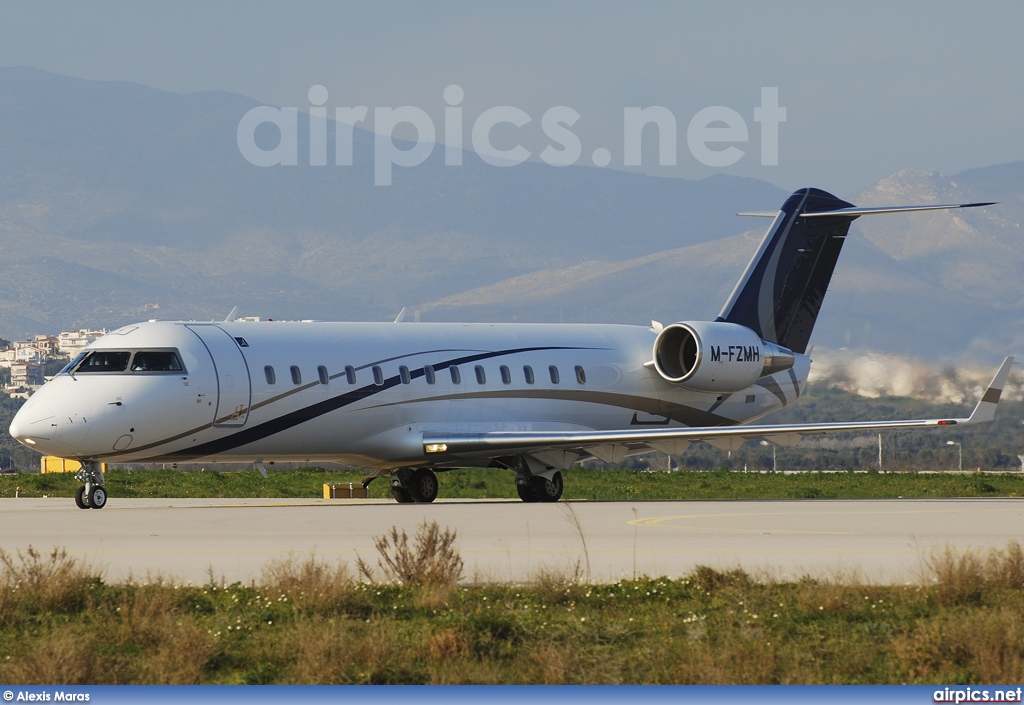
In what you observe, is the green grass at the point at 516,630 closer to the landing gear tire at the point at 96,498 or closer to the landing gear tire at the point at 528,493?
the landing gear tire at the point at 96,498

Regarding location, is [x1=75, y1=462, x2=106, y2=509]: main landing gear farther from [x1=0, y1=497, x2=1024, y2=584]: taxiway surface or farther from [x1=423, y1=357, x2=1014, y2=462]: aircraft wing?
[x1=423, y1=357, x2=1014, y2=462]: aircraft wing

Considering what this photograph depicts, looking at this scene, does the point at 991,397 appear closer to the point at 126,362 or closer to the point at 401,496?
the point at 401,496

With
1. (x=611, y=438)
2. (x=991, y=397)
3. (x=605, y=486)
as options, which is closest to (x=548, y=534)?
(x=611, y=438)

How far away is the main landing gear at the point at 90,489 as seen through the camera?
29.6m

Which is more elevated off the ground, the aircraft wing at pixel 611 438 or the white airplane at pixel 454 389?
the white airplane at pixel 454 389

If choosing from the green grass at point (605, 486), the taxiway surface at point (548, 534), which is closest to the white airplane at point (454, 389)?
the taxiway surface at point (548, 534)

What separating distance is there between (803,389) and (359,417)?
13308mm

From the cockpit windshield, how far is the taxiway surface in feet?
8.66

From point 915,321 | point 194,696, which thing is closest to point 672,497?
point 194,696

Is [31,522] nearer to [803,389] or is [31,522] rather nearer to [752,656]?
[752,656]

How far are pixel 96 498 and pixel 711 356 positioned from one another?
47.3 feet

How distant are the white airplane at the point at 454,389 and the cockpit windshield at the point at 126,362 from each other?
3 cm

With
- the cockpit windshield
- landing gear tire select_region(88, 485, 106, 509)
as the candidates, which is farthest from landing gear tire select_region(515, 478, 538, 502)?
landing gear tire select_region(88, 485, 106, 509)

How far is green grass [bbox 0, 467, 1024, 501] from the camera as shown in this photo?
38.5m
